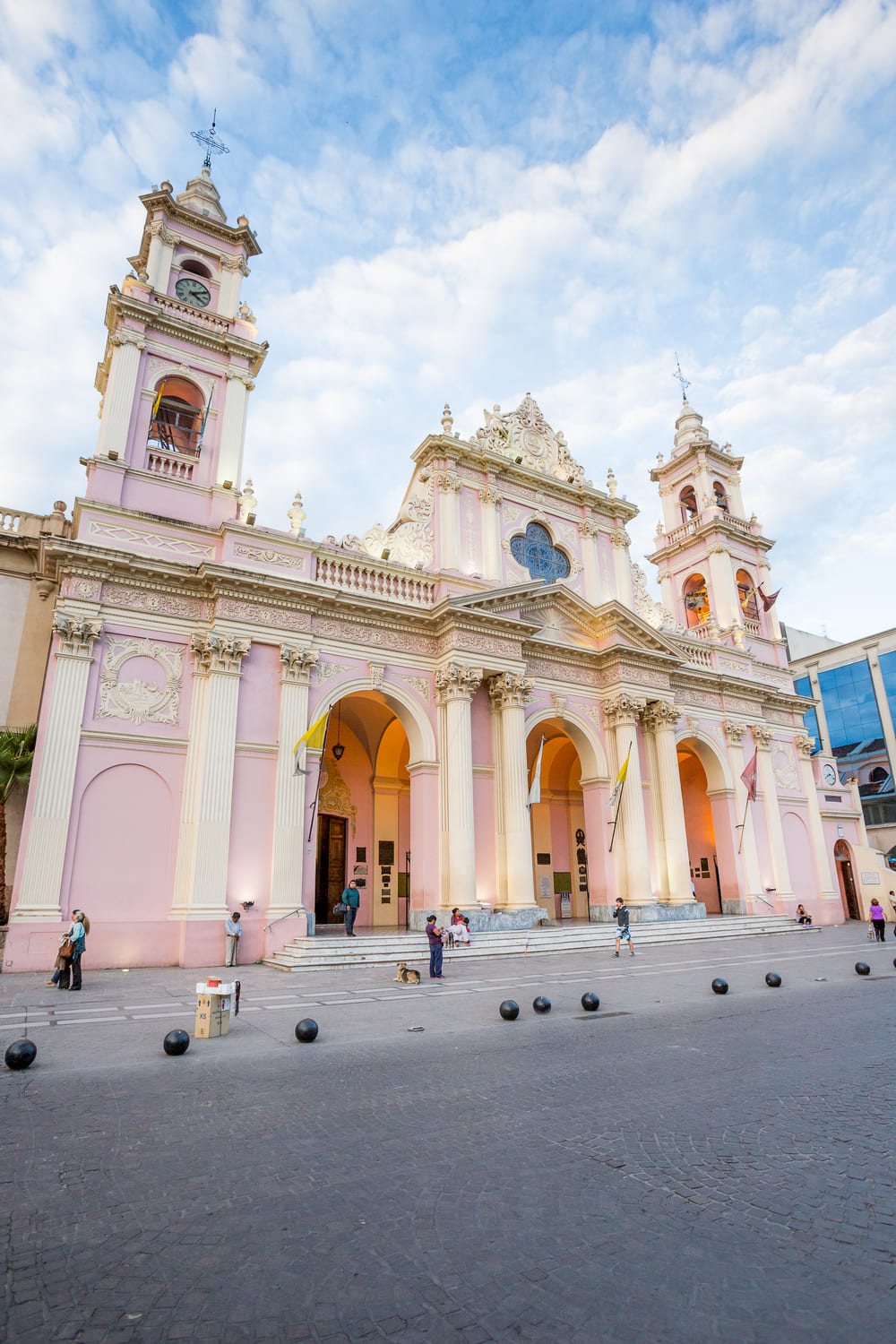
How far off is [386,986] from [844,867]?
1164 inches

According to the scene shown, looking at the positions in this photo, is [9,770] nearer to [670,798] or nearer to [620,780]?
[620,780]

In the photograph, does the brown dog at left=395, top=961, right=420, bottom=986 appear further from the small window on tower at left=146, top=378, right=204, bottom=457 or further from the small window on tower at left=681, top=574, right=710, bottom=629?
the small window on tower at left=681, top=574, right=710, bottom=629

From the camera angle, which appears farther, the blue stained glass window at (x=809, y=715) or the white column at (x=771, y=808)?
the blue stained glass window at (x=809, y=715)

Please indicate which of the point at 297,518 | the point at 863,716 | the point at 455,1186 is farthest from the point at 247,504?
the point at 863,716

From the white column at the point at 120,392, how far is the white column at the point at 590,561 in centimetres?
1685

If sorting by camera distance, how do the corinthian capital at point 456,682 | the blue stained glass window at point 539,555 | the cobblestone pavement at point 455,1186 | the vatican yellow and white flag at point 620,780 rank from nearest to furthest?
the cobblestone pavement at point 455,1186, the corinthian capital at point 456,682, the vatican yellow and white flag at point 620,780, the blue stained glass window at point 539,555

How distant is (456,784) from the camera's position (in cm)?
2169

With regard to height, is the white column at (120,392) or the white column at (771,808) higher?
the white column at (120,392)

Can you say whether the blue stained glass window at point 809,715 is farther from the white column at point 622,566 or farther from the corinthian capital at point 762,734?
the white column at point 622,566

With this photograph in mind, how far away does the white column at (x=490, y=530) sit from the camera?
25609mm

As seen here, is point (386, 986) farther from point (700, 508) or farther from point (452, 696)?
point (700, 508)

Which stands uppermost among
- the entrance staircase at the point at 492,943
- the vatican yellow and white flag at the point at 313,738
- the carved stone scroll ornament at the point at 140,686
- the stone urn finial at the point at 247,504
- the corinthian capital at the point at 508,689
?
the stone urn finial at the point at 247,504

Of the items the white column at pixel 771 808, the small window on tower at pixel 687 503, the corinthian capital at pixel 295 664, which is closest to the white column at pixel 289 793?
the corinthian capital at pixel 295 664

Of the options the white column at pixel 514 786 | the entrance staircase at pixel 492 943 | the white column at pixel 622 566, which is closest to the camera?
the entrance staircase at pixel 492 943
